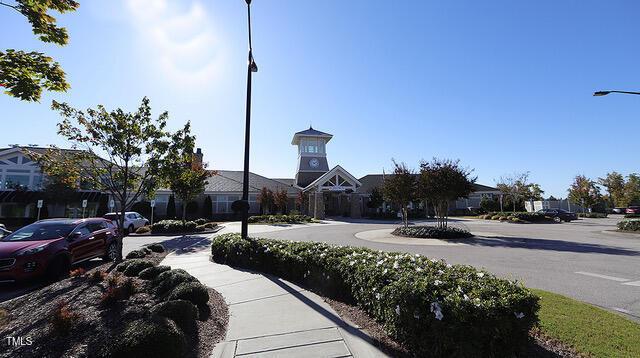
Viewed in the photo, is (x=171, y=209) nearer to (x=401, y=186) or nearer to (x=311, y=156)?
(x=311, y=156)

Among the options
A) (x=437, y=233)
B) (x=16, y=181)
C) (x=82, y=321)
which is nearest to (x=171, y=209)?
(x=16, y=181)

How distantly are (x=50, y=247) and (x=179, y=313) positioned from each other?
6.57 m

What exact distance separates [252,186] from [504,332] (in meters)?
37.0

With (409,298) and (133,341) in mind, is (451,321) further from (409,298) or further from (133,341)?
(133,341)

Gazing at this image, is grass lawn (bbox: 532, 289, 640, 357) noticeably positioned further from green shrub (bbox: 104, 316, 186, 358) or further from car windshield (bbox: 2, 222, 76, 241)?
car windshield (bbox: 2, 222, 76, 241)

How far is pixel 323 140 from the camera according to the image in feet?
143

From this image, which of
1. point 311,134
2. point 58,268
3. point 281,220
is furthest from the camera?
point 311,134

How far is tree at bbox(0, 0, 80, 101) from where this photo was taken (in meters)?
4.41

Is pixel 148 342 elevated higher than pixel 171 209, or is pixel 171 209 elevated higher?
pixel 171 209

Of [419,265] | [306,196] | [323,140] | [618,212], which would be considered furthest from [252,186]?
[618,212]

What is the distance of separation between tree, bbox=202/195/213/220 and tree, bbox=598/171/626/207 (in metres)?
60.7

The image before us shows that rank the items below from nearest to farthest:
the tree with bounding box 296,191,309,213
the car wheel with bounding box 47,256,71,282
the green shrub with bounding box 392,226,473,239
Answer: the car wheel with bounding box 47,256,71,282
the green shrub with bounding box 392,226,473,239
the tree with bounding box 296,191,309,213

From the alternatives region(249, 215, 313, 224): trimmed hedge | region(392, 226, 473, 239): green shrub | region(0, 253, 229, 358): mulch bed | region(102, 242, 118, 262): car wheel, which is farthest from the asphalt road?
region(249, 215, 313, 224): trimmed hedge

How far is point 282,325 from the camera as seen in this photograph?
4.71 metres
